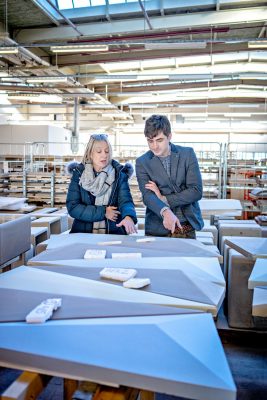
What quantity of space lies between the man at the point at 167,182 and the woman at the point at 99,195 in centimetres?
16

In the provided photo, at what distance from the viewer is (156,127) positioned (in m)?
2.33

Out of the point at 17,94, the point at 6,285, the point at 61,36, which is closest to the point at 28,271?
the point at 6,285

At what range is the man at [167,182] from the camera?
2.36 m

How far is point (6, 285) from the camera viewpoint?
143 cm

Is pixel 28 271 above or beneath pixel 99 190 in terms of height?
beneath

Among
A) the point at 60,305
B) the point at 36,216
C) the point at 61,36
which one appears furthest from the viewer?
the point at 61,36

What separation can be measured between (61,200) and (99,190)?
524 centimetres

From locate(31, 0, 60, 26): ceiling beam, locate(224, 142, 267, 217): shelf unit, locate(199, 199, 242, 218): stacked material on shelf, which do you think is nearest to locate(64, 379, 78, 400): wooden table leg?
locate(199, 199, 242, 218): stacked material on shelf

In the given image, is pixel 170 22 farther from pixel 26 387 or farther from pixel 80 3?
pixel 26 387

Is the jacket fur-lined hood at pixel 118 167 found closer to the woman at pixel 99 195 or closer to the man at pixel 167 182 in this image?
the woman at pixel 99 195

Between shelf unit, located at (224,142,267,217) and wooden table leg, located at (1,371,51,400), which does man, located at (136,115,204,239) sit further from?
shelf unit, located at (224,142,267,217)

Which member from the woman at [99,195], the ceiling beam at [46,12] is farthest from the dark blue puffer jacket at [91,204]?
the ceiling beam at [46,12]

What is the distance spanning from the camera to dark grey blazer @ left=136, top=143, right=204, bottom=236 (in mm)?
2381

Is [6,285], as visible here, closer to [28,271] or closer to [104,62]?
[28,271]
